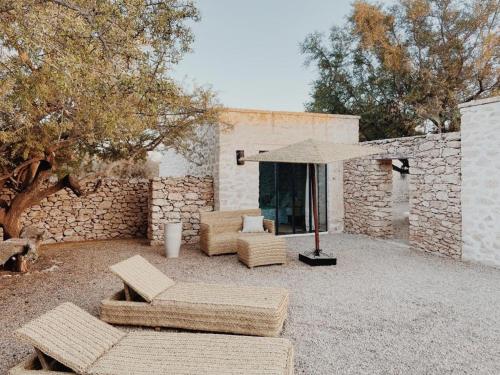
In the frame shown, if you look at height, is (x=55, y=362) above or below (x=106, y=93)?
below

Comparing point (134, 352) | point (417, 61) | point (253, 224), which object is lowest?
point (134, 352)

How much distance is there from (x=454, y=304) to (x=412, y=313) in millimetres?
784

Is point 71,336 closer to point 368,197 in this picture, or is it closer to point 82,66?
point 82,66

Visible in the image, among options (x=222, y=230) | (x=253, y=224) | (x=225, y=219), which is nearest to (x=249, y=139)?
(x=225, y=219)

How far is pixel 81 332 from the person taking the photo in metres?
3.06

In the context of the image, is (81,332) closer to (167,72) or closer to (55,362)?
(55,362)

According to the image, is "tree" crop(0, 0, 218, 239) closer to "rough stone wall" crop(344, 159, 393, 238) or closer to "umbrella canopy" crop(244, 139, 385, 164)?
"umbrella canopy" crop(244, 139, 385, 164)

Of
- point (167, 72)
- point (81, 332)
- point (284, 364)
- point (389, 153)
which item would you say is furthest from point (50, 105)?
point (389, 153)

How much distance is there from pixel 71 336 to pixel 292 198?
8.71 m

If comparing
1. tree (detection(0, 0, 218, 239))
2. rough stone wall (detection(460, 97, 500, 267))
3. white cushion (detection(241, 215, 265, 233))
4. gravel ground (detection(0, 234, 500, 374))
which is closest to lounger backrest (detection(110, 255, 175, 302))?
gravel ground (detection(0, 234, 500, 374))

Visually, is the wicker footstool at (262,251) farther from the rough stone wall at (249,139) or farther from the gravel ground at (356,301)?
the rough stone wall at (249,139)

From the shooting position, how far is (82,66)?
3.78m

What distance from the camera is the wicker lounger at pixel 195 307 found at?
3.69 metres

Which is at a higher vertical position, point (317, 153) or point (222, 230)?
point (317, 153)
